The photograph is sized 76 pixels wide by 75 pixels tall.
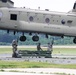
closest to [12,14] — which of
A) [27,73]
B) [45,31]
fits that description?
[45,31]

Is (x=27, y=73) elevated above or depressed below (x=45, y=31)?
above

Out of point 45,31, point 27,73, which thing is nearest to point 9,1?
point 45,31

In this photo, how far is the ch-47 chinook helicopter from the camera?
50.6 m

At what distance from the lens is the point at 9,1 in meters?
53.1

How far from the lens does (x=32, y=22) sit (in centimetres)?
5191

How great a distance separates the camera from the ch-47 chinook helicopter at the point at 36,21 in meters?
50.6

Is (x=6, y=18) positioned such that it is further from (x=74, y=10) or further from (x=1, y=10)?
(x=74, y=10)

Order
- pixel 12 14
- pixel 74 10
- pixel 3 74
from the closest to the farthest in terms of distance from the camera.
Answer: pixel 3 74
pixel 12 14
pixel 74 10

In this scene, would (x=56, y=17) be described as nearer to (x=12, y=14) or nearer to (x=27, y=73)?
(x=12, y=14)

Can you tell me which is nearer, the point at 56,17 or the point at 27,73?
the point at 27,73

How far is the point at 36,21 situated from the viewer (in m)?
51.8

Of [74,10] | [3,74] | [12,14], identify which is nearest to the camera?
[3,74]

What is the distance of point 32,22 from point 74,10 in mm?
5534

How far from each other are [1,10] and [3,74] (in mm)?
24009
